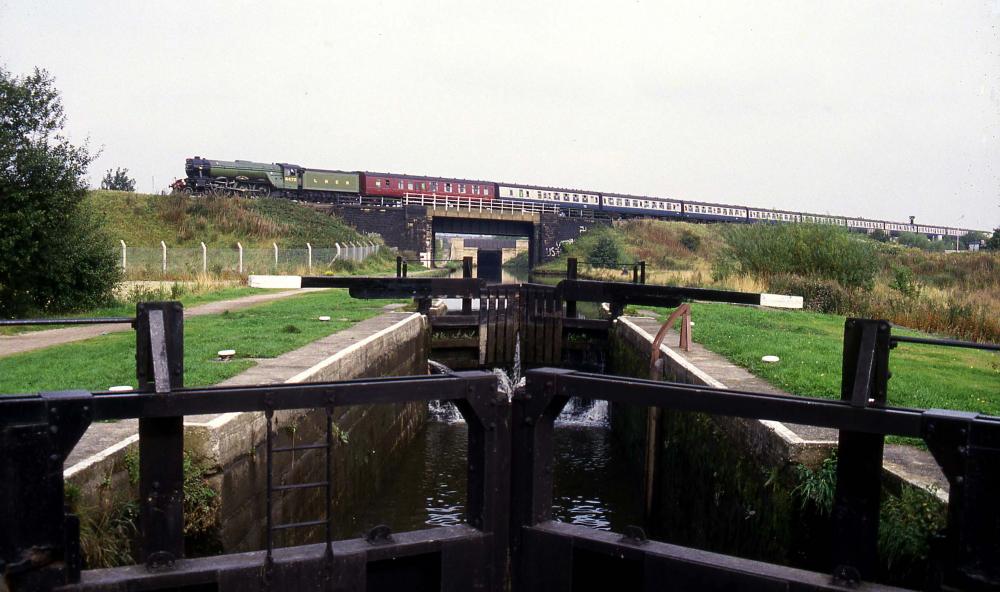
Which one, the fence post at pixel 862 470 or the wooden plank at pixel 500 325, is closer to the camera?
the fence post at pixel 862 470

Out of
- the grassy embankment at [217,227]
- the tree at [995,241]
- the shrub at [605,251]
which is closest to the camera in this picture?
the grassy embankment at [217,227]

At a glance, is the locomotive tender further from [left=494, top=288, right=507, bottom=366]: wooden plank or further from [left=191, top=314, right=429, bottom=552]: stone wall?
[left=191, top=314, right=429, bottom=552]: stone wall

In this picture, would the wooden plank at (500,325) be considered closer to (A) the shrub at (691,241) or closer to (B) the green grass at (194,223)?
(B) the green grass at (194,223)

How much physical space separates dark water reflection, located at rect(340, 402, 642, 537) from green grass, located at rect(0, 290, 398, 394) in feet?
6.80

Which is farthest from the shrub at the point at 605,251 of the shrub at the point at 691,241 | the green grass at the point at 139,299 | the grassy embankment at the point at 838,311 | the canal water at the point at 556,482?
the canal water at the point at 556,482

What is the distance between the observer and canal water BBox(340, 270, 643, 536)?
832 cm

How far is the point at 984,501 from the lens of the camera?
106 inches

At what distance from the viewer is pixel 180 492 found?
3.13 meters

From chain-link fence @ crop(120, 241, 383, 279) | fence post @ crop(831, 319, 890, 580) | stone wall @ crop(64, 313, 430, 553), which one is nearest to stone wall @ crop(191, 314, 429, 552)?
stone wall @ crop(64, 313, 430, 553)

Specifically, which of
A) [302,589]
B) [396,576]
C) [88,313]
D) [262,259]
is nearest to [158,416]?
[302,589]

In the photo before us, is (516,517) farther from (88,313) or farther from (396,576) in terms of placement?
(88,313)

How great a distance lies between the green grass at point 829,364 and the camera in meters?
6.76

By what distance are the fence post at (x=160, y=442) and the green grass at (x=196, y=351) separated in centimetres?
369

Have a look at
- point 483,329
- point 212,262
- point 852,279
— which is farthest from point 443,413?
point 212,262
